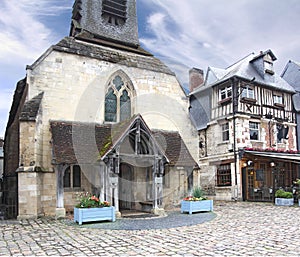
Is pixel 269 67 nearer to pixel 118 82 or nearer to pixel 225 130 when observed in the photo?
pixel 225 130

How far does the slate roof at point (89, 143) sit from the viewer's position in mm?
9797

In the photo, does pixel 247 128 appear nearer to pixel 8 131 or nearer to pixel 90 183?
pixel 90 183

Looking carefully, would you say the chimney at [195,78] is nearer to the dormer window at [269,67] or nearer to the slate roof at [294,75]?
the dormer window at [269,67]

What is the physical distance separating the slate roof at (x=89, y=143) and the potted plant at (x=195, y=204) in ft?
3.95

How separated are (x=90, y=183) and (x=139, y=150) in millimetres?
2251

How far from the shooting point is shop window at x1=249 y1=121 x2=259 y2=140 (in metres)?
17.6

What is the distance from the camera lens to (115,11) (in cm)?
1502

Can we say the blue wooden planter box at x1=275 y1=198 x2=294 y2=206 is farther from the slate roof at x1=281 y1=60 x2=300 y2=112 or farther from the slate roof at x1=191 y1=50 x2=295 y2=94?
the slate roof at x1=281 y1=60 x2=300 y2=112

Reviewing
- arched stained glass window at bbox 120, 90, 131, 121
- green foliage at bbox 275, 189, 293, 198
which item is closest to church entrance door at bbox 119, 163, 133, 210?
arched stained glass window at bbox 120, 90, 131, 121

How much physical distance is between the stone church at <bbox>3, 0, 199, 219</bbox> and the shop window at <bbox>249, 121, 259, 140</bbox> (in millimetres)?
4983

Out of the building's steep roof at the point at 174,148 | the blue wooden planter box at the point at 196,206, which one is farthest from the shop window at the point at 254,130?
the blue wooden planter box at the point at 196,206

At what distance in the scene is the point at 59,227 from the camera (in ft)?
26.2

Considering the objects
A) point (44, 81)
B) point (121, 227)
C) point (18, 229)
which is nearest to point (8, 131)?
point (44, 81)

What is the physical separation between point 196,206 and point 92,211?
3.96 meters
